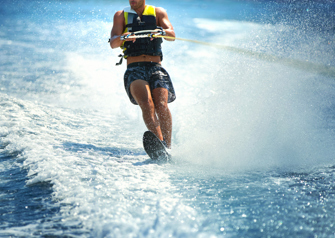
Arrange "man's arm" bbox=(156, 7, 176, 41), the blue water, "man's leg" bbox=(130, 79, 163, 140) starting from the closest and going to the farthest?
the blue water
"man's leg" bbox=(130, 79, 163, 140)
"man's arm" bbox=(156, 7, 176, 41)

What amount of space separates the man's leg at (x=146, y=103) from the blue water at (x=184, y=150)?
11.3 inches

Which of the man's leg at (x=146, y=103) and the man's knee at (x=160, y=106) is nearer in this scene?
the man's leg at (x=146, y=103)

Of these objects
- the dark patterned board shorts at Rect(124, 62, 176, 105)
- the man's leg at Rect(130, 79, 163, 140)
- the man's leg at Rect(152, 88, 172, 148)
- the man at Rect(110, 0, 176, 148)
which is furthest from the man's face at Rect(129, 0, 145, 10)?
the man's leg at Rect(152, 88, 172, 148)

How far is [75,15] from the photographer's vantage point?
37.4ft

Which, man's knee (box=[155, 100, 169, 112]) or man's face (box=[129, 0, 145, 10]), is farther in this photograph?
man's face (box=[129, 0, 145, 10])

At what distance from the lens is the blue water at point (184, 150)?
143 cm

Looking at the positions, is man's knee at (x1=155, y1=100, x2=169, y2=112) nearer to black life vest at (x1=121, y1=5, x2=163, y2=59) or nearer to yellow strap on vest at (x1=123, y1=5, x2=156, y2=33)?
black life vest at (x1=121, y1=5, x2=163, y2=59)

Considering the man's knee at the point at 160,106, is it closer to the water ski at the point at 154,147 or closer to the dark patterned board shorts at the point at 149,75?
the dark patterned board shorts at the point at 149,75

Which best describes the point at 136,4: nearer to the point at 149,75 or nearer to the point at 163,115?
the point at 149,75

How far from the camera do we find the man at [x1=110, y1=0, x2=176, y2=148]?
106 inches

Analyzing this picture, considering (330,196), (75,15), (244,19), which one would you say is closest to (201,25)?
(244,19)

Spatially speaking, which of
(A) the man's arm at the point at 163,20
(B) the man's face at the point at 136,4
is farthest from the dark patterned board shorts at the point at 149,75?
(B) the man's face at the point at 136,4

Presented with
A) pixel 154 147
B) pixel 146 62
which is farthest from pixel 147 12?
pixel 154 147

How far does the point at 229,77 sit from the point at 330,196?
3948 millimetres
